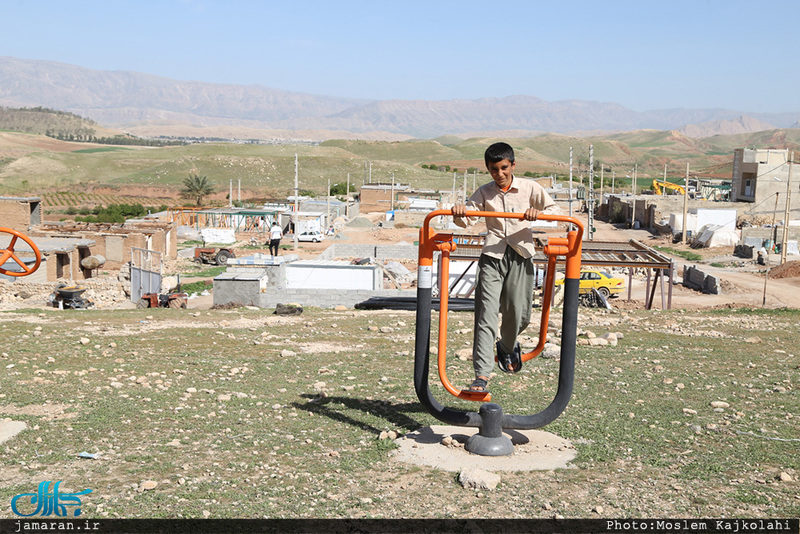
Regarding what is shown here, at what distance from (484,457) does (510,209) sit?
71.7 inches

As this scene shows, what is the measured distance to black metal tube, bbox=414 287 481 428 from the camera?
18.6ft

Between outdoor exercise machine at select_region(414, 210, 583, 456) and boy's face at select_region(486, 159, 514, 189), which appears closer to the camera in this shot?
outdoor exercise machine at select_region(414, 210, 583, 456)

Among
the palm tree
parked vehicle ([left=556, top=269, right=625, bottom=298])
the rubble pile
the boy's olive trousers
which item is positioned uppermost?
the boy's olive trousers

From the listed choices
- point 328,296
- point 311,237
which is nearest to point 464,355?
point 328,296

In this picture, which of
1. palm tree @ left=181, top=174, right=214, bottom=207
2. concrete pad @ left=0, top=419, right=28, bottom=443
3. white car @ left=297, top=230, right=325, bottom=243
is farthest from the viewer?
palm tree @ left=181, top=174, right=214, bottom=207

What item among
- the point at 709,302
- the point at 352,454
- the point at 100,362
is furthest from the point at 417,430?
the point at 709,302

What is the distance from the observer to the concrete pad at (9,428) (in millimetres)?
5820

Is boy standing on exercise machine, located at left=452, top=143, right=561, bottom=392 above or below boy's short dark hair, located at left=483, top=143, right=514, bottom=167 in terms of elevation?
below

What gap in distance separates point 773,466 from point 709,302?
934 inches

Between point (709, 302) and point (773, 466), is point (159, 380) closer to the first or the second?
point (773, 466)

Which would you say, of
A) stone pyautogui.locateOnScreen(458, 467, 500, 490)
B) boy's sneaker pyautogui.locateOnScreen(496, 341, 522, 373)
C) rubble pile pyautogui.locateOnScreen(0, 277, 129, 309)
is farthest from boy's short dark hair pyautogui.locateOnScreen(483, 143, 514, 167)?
rubble pile pyautogui.locateOnScreen(0, 277, 129, 309)

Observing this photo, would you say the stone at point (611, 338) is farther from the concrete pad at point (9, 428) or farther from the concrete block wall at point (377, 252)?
the concrete block wall at point (377, 252)

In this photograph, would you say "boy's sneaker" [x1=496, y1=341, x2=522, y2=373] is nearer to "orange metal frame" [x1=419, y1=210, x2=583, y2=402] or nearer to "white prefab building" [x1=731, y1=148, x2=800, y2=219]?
"orange metal frame" [x1=419, y1=210, x2=583, y2=402]

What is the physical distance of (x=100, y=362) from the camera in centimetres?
870
